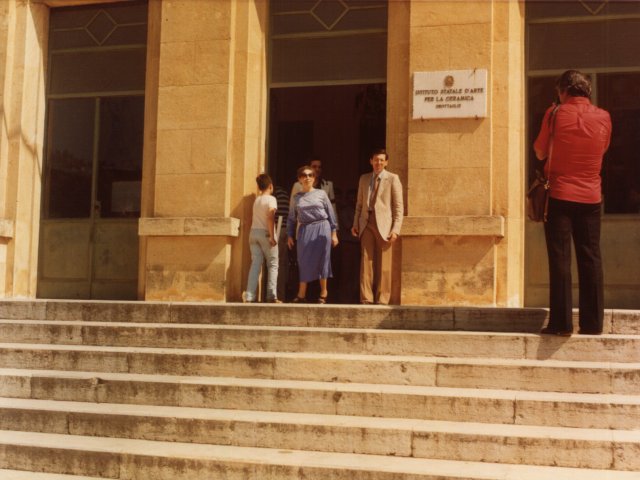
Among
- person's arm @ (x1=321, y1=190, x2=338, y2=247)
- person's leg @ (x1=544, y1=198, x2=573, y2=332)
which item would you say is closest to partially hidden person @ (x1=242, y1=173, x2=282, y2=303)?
person's arm @ (x1=321, y1=190, x2=338, y2=247)

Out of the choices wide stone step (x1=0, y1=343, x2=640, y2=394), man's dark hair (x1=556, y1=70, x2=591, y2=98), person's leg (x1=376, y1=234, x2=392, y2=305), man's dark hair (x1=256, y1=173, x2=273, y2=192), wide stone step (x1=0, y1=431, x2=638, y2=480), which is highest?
man's dark hair (x1=556, y1=70, x2=591, y2=98)

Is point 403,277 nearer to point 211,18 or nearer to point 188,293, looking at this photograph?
point 188,293

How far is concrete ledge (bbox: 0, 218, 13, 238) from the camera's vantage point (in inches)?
435

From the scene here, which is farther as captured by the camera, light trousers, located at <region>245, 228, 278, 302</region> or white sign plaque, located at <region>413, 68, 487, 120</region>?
light trousers, located at <region>245, 228, 278, 302</region>

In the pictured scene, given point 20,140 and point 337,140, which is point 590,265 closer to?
point 20,140

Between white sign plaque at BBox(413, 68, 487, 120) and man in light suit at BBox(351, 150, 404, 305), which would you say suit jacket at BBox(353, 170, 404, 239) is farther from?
white sign plaque at BBox(413, 68, 487, 120)

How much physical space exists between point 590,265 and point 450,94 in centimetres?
344

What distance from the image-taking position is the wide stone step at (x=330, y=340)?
691cm

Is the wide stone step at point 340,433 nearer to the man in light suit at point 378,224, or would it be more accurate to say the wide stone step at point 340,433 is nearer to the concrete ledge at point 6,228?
the man in light suit at point 378,224

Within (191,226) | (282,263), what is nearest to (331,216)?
(282,263)

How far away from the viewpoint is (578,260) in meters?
6.96

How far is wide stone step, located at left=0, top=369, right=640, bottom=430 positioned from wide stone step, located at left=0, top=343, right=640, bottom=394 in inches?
4.2

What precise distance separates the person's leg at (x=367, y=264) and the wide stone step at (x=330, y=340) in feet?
4.91

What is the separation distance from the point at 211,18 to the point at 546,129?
16.5ft
